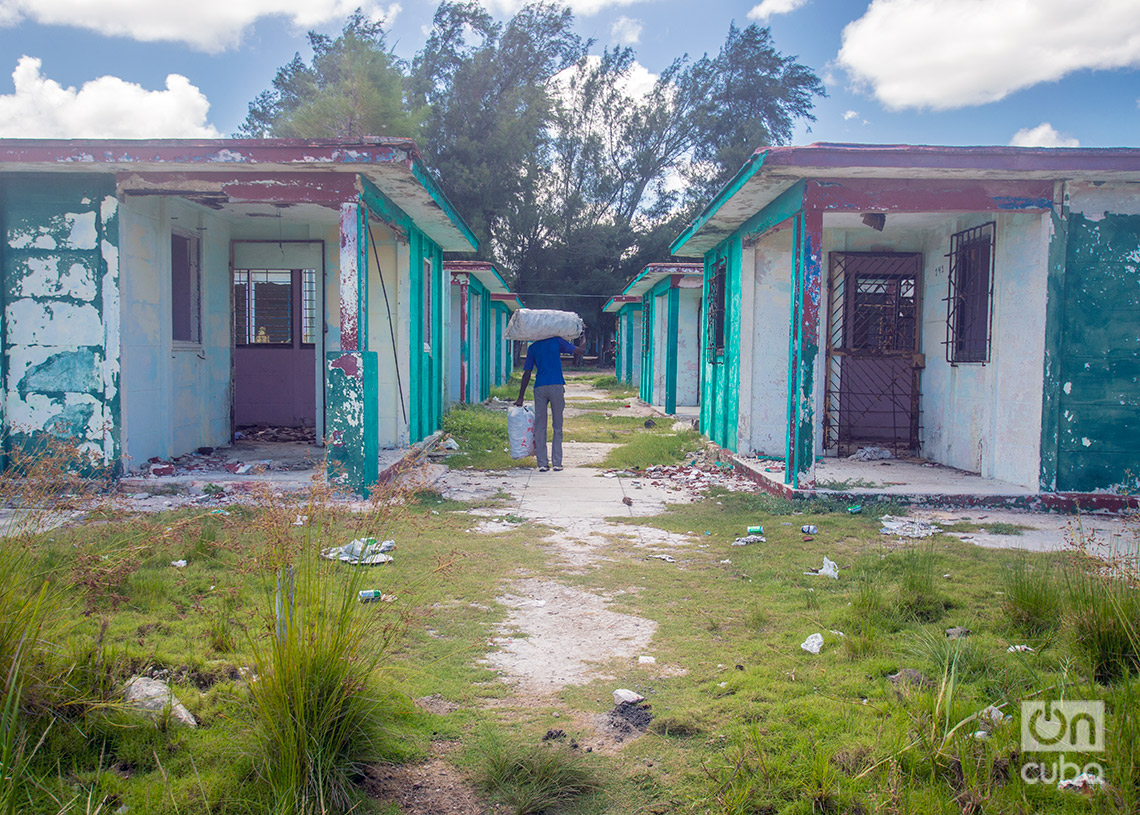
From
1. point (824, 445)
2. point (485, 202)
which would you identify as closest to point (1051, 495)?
point (824, 445)

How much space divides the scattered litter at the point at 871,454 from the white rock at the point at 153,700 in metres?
8.66

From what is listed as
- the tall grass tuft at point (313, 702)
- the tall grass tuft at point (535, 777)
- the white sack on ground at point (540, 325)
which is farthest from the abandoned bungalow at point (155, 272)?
the tall grass tuft at point (535, 777)

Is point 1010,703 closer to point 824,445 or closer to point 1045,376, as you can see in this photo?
point 1045,376

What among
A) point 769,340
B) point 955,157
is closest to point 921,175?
point 955,157

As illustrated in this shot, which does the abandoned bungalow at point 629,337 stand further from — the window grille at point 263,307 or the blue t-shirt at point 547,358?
the blue t-shirt at point 547,358

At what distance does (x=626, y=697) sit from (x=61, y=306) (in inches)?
273

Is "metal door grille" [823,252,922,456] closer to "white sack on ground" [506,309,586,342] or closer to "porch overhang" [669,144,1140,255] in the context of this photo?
"porch overhang" [669,144,1140,255]

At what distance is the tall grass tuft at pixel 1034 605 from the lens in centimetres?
379

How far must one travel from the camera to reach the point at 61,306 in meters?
7.46

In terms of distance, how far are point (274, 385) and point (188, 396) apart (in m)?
2.83

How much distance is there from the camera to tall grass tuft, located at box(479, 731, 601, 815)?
2482mm

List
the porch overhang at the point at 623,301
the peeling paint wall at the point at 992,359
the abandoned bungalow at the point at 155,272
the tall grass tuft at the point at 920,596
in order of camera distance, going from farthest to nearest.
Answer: the porch overhang at the point at 623,301, the peeling paint wall at the point at 992,359, the abandoned bungalow at the point at 155,272, the tall grass tuft at the point at 920,596

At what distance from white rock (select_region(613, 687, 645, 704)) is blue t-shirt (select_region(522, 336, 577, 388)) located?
6.27 m

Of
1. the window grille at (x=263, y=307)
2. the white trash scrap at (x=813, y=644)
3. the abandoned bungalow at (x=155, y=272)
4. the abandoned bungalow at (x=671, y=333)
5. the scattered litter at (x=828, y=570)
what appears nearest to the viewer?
the white trash scrap at (x=813, y=644)
